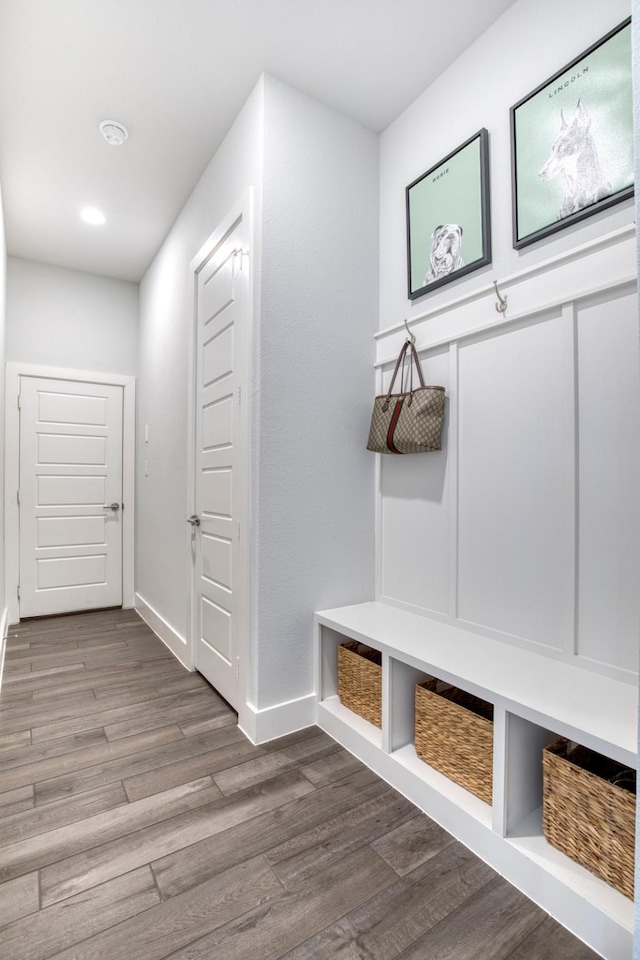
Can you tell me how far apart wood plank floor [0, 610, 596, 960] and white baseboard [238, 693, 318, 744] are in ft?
0.16

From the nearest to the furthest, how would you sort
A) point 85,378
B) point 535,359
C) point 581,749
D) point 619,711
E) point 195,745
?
1. point 619,711
2. point 581,749
3. point 535,359
4. point 195,745
5. point 85,378

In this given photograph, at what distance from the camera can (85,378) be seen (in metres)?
4.06

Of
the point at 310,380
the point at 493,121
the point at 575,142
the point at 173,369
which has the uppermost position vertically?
the point at 493,121

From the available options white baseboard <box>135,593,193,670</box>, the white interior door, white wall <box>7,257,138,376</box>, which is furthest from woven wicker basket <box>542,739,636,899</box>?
white wall <box>7,257,138,376</box>

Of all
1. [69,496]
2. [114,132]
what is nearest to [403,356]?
[114,132]

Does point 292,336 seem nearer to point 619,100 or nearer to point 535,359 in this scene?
point 535,359

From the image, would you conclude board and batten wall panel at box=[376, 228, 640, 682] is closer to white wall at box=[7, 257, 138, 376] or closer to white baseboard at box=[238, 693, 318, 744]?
white baseboard at box=[238, 693, 318, 744]

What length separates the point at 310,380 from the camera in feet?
7.04

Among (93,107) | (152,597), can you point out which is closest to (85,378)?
(152,597)

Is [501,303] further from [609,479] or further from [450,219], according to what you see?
[609,479]

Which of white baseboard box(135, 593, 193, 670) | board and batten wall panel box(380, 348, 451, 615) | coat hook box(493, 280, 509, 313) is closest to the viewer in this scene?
coat hook box(493, 280, 509, 313)

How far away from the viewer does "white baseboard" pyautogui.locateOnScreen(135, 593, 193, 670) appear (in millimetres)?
2858

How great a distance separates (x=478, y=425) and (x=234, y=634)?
4.69 feet

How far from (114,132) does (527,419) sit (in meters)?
2.50
